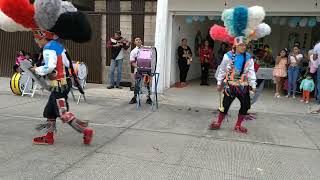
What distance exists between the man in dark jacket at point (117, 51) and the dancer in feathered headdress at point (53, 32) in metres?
5.79

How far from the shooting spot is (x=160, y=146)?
6.32m

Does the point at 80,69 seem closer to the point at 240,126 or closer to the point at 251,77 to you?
the point at 240,126

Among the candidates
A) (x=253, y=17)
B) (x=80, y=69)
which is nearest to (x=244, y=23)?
(x=253, y=17)

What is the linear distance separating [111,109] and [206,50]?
5.48 meters

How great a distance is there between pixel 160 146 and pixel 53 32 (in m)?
2.25

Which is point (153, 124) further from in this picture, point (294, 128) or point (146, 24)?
point (146, 24)

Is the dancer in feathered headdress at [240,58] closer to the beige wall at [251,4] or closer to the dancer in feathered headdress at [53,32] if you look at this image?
the dancer in feathered headdress at [53,32]

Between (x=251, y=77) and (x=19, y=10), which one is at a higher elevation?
(x=19, y=10)

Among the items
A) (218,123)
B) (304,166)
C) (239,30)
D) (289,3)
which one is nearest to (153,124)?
(218,123)

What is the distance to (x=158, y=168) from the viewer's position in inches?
208

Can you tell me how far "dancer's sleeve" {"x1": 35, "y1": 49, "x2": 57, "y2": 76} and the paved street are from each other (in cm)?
108

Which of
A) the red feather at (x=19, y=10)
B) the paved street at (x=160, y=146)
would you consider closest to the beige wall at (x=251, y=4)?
the paved street at (x=160, y=146)

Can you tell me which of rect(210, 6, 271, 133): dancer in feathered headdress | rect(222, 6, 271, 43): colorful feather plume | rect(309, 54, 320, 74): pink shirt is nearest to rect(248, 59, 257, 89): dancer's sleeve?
rect(210, 6, 271, 133): dancer in feathered headdress

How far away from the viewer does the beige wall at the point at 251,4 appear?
37.1 ft
